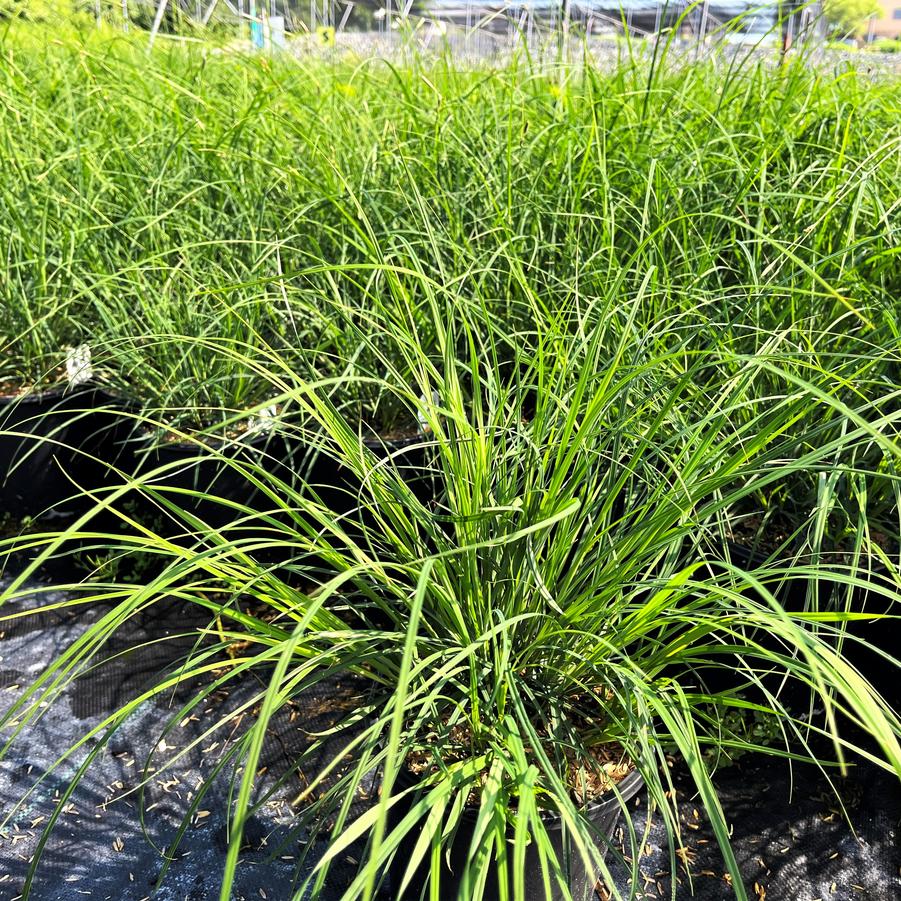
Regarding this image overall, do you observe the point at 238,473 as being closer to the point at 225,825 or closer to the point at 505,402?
the point at 225,825

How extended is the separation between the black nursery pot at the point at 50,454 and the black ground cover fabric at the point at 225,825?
606 millimetres

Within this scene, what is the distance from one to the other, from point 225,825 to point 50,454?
44.4 inches

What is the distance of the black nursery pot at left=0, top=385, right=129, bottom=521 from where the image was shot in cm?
208

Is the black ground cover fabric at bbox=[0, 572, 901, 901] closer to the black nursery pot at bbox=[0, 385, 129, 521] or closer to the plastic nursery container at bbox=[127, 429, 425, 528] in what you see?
the plastic nursery container at bbox=[127, 429, 425, 528]

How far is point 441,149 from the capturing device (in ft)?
7.13

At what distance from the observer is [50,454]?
6.98ft

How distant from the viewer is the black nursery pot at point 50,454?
2080mm

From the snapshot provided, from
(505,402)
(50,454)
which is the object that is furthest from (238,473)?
(505,402)

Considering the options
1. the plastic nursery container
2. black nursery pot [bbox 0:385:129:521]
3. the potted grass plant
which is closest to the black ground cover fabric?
the potted grass plant

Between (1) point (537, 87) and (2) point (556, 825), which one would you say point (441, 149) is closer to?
(1) point (537, 87)

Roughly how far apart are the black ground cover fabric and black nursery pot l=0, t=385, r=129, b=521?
0.61 metres

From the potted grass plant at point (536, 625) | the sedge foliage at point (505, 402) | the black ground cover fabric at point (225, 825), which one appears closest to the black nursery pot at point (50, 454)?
the sedge foliage at point (505, 402)

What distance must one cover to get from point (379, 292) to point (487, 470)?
0.80 metres

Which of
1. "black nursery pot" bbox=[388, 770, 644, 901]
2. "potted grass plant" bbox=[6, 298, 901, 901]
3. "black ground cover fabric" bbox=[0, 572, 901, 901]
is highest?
"potted grass plant" bbox=[6, 298, 901, 901]
